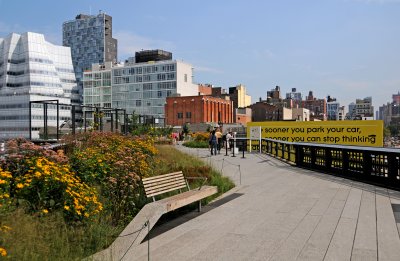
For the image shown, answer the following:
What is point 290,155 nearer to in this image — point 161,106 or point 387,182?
point 387,182

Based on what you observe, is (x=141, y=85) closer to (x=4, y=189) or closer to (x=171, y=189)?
(x=171, y=189)

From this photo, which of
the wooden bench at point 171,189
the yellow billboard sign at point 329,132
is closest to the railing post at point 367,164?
the wooden bench at point 171,189

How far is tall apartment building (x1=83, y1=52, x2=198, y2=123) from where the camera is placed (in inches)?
5310

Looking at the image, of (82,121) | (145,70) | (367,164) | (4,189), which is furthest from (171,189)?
(145,70)

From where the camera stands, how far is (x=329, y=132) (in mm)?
28078

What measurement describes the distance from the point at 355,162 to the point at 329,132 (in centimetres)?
1418

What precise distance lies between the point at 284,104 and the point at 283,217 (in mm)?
157723

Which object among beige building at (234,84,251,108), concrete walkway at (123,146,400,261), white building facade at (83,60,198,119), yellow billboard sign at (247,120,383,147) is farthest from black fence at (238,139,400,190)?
beige building at (234,84,251,108)

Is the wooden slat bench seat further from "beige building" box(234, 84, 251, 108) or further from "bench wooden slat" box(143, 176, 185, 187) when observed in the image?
"beige building" box(234, 84, 251, 108)

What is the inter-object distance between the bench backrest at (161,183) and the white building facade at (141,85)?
120019mm

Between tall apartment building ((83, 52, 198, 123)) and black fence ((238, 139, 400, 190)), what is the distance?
111571mm

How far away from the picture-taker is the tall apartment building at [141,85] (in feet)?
443

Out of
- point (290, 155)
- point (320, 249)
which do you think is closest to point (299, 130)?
point (290, 155)

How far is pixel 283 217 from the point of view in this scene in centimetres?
847
